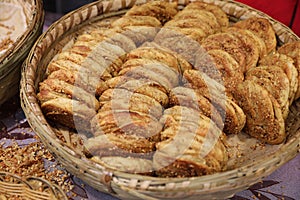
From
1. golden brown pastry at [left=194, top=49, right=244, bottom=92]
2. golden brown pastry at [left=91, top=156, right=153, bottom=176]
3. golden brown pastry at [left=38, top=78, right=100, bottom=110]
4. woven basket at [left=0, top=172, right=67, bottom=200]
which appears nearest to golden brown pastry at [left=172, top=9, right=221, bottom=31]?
golden brown pastry at [left=194, top=49, right=244, bottom=92]

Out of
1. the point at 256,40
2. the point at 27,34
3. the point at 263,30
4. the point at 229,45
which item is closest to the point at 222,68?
the point at 229,45

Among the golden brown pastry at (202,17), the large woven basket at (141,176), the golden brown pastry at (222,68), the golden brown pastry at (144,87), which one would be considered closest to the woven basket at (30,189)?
the large woven basket at (141,176)

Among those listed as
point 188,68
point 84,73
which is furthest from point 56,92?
Result: point 188,68

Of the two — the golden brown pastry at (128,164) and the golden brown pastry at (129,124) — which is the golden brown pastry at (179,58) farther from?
the golden brown pastry at (128,164)

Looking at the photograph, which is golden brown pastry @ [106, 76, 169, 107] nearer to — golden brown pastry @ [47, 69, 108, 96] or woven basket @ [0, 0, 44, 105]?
golden brown pastry @ [47, 69, 108, 96]

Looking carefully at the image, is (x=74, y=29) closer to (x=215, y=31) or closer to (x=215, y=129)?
(x=215, y=31)

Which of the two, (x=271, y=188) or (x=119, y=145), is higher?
(x=119, y=145)

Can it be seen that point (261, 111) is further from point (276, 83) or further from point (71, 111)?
point (71, 111)

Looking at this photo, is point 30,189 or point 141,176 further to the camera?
point 30,189
